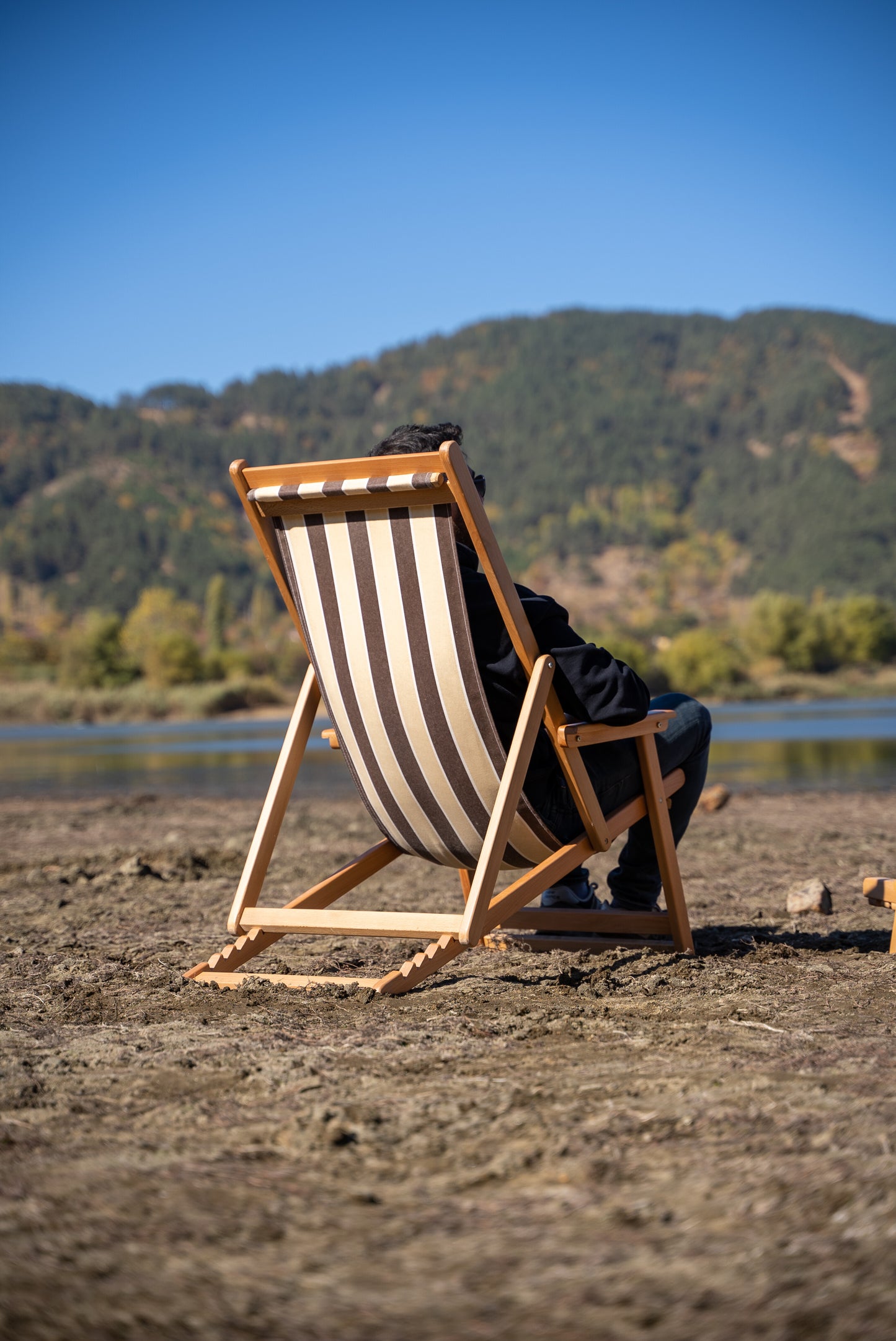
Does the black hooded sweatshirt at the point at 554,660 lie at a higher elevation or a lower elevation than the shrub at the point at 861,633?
higher

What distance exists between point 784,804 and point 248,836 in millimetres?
4601

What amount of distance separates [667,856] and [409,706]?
1069 mm

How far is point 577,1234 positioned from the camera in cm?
162

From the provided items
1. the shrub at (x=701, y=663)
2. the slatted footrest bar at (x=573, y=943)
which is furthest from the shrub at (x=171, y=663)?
the slatted footrest bar at (x=573, y=943)

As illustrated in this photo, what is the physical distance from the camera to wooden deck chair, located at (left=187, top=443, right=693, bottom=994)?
3.04 metres

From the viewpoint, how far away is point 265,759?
2009 cm

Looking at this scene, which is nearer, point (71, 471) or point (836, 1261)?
point (836, 1261)

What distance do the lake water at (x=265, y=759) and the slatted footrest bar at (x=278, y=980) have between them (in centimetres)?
913

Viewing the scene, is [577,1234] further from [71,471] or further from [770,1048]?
[71,471]

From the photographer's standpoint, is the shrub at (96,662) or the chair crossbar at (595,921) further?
the shrub at (96,662)

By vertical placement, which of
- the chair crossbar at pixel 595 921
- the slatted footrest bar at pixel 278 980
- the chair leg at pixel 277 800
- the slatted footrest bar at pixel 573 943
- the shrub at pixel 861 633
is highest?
the chair leg at pixel 277 800

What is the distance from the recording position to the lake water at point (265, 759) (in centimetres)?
1354

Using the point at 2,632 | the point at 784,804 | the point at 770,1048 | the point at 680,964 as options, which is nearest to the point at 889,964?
the point at 680,964

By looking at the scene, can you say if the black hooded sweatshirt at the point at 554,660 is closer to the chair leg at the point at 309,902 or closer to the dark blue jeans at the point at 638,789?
the dark blue jeans at the point at 638,789
